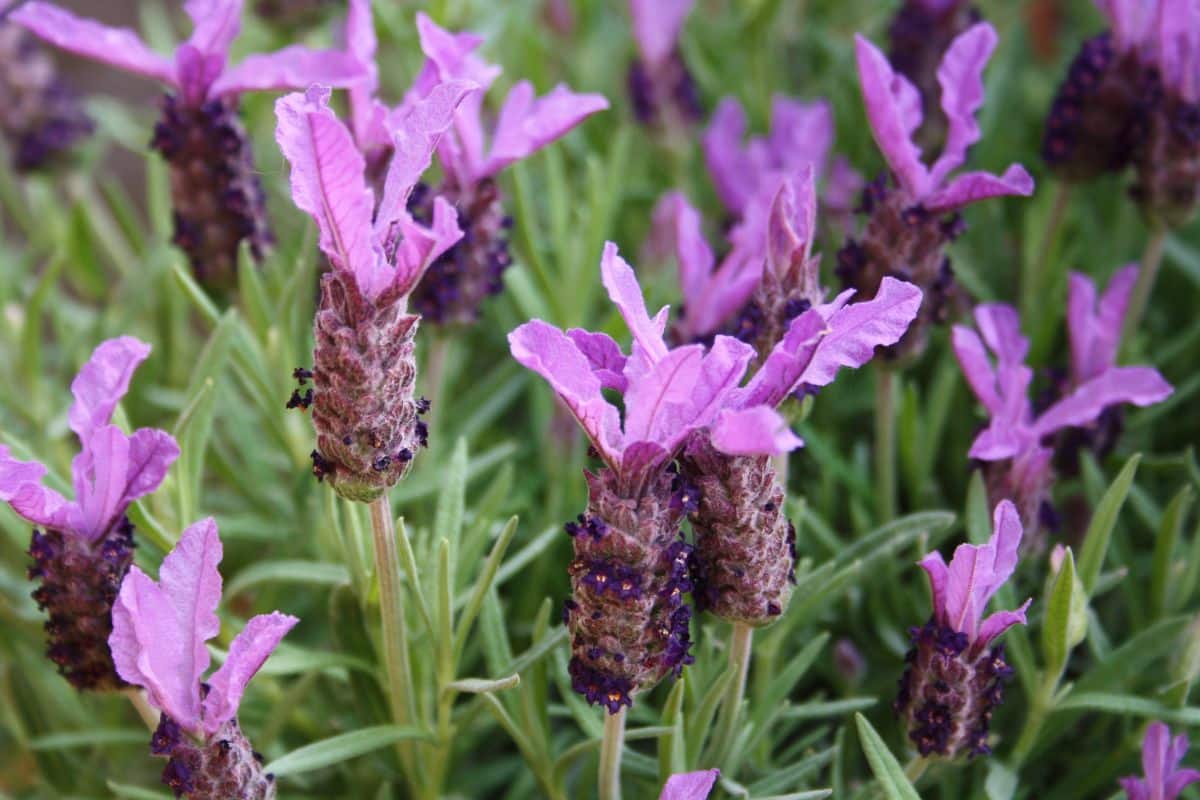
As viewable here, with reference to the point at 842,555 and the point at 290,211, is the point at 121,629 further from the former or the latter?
the point at 290,211

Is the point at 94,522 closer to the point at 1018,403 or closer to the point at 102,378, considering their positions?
the point at 102,378

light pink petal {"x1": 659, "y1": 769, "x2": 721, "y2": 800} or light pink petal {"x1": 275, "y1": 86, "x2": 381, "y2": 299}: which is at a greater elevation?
light pink petal {"x1": 275, "y1": 86, "x2": 381, "y2": 299}

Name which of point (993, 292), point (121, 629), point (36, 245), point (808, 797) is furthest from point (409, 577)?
point (36, 245)

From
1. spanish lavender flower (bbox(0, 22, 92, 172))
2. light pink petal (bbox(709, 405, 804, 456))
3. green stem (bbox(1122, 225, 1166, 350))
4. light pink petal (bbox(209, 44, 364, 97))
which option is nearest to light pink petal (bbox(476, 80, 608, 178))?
light pink petal (bbox(209, 44, 364, 97))

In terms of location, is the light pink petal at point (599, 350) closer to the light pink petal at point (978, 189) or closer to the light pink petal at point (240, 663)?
the light pink petal at point (240, 663)

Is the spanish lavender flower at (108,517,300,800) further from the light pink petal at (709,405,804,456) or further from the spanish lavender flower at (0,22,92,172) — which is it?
the spanish lavender flower at (0,22,92,172)
